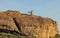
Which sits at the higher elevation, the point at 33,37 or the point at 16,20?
the point at 16,20

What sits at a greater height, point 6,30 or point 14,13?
point 14,13

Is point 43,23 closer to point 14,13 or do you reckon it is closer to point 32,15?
point 32,15

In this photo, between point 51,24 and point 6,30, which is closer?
point 6,30

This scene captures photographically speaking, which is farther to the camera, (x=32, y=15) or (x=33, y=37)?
(x=32, y=15)

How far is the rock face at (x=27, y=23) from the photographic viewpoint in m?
27.1

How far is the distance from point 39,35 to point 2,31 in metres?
4.08

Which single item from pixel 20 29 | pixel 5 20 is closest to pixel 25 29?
pixel 20 29

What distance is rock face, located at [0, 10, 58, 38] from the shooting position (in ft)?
88.9

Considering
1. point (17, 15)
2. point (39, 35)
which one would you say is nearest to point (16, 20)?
point (17, 15)

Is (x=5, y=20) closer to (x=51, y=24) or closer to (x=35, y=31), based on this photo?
(x=35, y=31)

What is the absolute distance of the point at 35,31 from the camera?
2762 cm

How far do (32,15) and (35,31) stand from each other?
2325 mm

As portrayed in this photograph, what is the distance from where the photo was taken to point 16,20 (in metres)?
27.4

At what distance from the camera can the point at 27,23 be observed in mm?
27438
